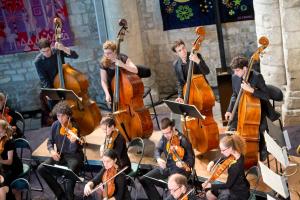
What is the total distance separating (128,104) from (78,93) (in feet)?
2.44

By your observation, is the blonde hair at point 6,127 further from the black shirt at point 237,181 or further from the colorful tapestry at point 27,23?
the colorful tapestry at point 27,23

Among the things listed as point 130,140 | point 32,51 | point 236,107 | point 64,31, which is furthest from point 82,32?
point 236,107

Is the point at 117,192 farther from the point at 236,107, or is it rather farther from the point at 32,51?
the point at 32,51

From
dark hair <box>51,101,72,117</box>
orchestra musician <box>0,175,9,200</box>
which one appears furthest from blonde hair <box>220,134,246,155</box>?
orchestra musician <box>0,175,9,200</box>

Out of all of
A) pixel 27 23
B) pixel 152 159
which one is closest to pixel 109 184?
pixel 152 159

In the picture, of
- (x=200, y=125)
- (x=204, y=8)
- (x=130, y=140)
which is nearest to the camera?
(x=200, y=125)

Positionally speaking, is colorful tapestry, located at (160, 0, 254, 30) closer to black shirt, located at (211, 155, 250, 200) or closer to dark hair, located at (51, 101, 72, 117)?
dark hair, located at (51, 101, 72, 117)

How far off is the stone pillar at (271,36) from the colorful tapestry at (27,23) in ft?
11.0

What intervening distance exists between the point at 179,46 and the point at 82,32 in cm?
348

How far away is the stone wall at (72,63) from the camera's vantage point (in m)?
9.85

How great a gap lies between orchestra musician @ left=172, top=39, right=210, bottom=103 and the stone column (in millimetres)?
2243

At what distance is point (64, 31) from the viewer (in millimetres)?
9898

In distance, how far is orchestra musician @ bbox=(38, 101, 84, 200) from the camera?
673cm

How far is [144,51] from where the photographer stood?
394 inches
